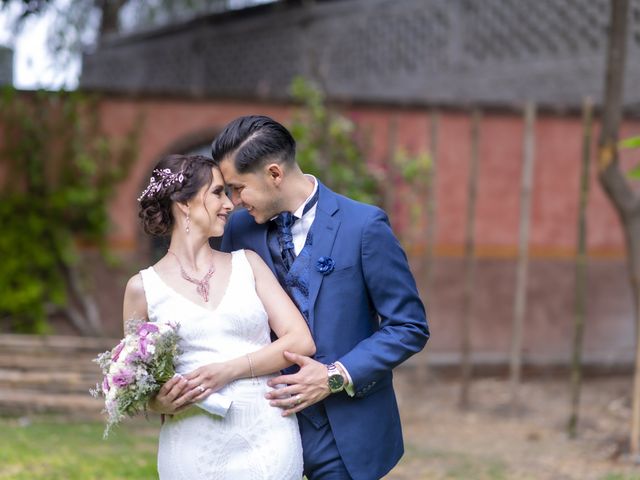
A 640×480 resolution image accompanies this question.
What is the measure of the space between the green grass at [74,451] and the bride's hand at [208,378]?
9.91ft

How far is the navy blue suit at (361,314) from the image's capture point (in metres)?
2.97

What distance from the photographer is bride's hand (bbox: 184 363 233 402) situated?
2.78 meters

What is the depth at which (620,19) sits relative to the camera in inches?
288

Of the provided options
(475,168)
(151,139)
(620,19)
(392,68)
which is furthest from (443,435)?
(392,68)

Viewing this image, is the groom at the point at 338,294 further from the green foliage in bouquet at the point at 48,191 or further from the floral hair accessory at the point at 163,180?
the green foliage in bouquet at the point at 48,191

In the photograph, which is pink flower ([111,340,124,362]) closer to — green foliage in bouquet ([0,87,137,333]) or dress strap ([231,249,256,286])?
dress strap ([231,249,256,286])

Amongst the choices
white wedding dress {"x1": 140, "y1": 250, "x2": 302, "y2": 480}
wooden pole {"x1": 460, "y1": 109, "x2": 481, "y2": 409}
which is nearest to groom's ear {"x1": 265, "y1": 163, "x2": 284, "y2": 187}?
white wedding dress {"x1": 140, "y1": 250, "x2": 302, "y2": 480}

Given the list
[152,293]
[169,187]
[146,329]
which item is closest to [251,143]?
[169,187]

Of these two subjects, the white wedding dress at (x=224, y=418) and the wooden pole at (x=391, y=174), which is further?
the wooden pole at (x=391, y=174)

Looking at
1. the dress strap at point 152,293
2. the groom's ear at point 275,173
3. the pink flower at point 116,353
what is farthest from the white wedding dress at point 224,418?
the groom's ear at point 275,173

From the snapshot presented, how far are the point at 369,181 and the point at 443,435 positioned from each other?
2.46 metres

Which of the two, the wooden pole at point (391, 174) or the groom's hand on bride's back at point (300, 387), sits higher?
the groom's hand on bride's back at point (300, 387)

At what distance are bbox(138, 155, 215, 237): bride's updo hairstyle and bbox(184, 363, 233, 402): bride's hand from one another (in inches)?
19.4

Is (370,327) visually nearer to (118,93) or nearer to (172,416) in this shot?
(172,416)
